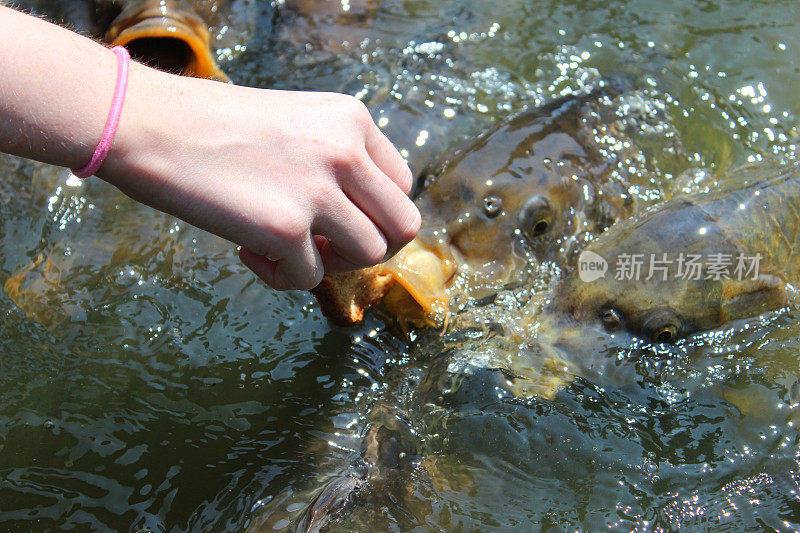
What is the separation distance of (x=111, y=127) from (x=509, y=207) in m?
2.14

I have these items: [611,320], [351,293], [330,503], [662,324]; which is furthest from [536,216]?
[330,503]

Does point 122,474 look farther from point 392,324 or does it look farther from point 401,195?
point 401,195

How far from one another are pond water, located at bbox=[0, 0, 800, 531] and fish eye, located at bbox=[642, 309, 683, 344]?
0.27 feet

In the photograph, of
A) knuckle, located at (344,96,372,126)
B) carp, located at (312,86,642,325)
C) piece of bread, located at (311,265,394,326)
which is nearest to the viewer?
knuckle, located at (344,96,372,126)

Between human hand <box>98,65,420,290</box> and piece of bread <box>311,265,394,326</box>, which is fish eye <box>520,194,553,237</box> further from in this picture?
human hand <box>98,65,420,290</box>

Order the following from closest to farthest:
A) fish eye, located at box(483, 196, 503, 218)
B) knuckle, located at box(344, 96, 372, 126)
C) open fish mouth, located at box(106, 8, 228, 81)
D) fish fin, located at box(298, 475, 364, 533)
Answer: knuckle, located at box(344, 96, 372, 126), fish fin, located at box(298, 475, 364, 533), fish eye, located at box(483, 196, 503, 218), open fish mouth, located at box(106, 8, 228, 81)

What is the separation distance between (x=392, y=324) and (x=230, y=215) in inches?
57.5

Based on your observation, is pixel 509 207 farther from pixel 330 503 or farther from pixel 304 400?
pixel 330 503

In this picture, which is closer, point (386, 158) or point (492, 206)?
point (386, 158)

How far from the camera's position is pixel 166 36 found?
3.90 meters

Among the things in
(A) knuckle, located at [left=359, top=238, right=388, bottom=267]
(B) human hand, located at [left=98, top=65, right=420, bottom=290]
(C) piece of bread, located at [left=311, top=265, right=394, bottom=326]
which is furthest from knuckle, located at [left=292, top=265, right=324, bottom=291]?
(C) piece of bread, located at [left=311, top=265, right=394, bottom=326]

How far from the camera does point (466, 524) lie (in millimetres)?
2314

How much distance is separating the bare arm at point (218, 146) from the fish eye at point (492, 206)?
1522 millimetres

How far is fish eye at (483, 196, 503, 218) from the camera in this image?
3396 mm
